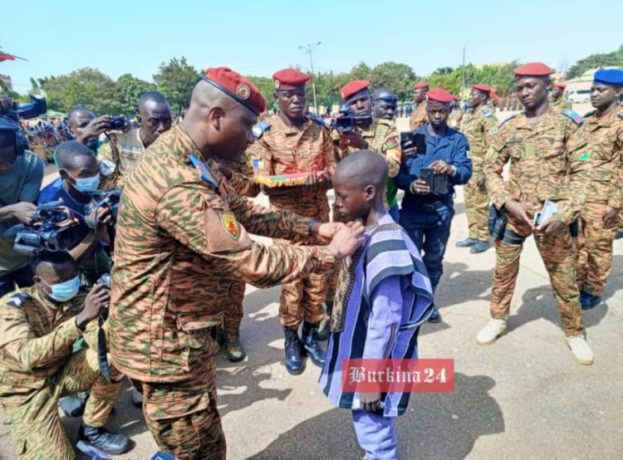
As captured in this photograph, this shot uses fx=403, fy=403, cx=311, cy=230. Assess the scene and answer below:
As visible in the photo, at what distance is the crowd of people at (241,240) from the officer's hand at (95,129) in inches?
0.6

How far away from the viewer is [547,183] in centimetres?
329

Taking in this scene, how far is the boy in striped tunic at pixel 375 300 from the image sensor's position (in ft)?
6.07

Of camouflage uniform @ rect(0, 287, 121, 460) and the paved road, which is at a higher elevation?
camouflage uniform @ rect(0, 287, 121, 460)

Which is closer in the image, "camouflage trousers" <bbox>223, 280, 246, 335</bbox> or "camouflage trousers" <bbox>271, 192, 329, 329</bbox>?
"camouflage trousers" <bbox>271, 192, 329, 329</bbox>

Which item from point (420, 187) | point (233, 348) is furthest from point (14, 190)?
point (420, 187)

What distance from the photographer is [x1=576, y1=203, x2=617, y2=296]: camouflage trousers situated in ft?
13.8

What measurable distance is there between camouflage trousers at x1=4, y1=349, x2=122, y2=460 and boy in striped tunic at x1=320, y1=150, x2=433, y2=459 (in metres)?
1.57

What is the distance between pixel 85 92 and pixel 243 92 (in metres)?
60.2

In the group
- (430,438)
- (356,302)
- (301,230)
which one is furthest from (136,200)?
(430,438)

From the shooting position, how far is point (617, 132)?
428 centimetres

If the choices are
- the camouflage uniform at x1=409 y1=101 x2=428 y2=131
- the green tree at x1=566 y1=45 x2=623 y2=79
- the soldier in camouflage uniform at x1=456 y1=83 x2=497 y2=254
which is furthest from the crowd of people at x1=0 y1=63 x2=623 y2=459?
the green tree at x1=566 y1=45 x2=623 y2=79

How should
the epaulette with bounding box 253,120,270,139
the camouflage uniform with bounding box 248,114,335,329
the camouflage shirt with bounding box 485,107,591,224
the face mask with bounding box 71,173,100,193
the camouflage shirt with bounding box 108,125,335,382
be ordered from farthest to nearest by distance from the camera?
1. the epaulette with bounding box 253,120,270,139
2. the camouflage uniform with bounding box 248,114,335,329
3. the camouflage shirt with bounding box 485,107,591,224
4. the face mask with bounding box 71,173,100,193
5. the camouflage shirt with bounding box 108,125,335,382

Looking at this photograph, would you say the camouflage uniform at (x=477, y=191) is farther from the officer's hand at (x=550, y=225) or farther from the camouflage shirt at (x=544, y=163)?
the officer's hand at (x=550, y=225)

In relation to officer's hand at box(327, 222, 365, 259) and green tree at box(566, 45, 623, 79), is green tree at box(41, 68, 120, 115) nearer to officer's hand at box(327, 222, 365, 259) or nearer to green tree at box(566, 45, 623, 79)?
officer's hand at box(327, 222, 365, 259)
